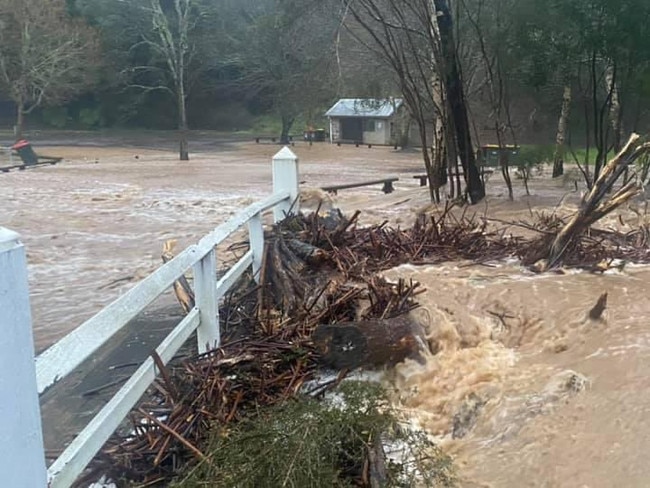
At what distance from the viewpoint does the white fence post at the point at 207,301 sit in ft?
14.7

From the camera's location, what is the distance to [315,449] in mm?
2959

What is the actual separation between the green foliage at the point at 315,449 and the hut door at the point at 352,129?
46815 mm

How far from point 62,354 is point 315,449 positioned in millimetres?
1160

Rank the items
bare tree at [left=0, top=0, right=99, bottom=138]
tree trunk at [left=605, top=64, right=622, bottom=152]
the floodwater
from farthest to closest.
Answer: bare tree at [left=0, top=0, right=99, bottom=138] → tree trunk at [left=605, top=64, right=622, bottom=152] → the floodwater

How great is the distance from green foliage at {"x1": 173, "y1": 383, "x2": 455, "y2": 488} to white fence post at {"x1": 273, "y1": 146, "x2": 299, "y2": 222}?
416 centimetres

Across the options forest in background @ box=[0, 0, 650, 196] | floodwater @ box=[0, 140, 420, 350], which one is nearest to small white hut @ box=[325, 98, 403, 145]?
forest in background @ box=[0, 0, 650, 196]

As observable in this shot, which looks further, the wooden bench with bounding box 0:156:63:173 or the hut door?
the hut door

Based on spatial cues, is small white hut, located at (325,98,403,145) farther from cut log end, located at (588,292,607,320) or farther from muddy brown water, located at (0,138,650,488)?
cut log end, located at (588,292,607,320)

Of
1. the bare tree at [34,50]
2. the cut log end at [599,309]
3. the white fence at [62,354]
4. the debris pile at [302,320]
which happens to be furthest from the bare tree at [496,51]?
the bare tree at [34,50]

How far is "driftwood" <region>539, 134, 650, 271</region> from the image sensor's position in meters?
6.90

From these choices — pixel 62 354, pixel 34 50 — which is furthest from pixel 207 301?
pixel 34 50

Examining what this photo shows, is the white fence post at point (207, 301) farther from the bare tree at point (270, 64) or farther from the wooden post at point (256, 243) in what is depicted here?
the bare tree at point (270, 64)

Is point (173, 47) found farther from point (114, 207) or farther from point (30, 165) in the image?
point (114, 207)

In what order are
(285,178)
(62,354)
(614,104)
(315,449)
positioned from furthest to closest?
1. (614,104)
2. (285,178)
3. (315,449)
4. (62,354)
